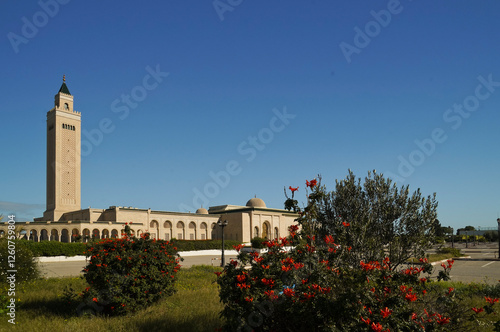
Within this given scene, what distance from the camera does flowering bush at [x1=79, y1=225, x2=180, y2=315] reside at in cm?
776

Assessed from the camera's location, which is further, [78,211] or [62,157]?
[62,157]

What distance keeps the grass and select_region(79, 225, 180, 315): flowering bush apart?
0.92 ft

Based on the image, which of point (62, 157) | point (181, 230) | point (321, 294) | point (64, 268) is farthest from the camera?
point (62, 157)

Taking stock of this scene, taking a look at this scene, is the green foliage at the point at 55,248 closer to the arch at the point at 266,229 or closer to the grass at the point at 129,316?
the grass at the point at 129,316

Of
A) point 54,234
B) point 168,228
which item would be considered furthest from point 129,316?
point 168,228

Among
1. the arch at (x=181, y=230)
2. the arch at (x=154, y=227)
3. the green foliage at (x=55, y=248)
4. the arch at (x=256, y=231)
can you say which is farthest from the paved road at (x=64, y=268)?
the arch at (x=256, y=231)

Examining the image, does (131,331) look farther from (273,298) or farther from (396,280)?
(396,280)

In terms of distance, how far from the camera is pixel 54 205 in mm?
59375

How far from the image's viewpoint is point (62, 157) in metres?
60.6

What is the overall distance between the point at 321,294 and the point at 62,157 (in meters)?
64.2

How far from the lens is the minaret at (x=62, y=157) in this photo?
59656 millimetres

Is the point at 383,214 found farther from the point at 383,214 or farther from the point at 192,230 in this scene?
the point at 192,230

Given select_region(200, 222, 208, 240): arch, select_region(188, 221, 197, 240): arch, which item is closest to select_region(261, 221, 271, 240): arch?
select_region(200, 222, 208, 240): arch

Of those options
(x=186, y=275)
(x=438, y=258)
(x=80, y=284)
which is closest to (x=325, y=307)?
(x=80, y=284)
